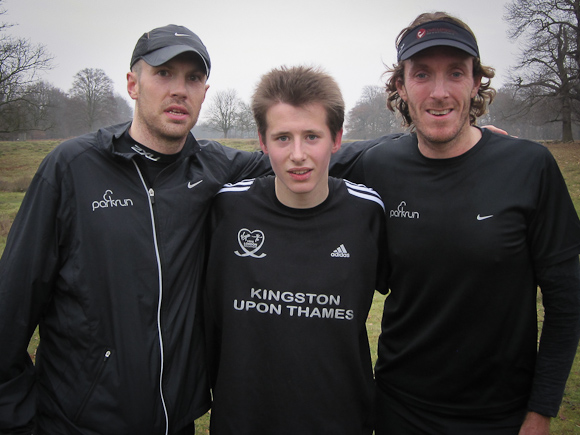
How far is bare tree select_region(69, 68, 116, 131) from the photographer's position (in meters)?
57.2

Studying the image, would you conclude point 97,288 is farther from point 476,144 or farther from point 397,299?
point 476,144

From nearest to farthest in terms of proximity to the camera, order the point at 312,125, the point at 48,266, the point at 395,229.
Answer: the point at 48,266, the point at 312,125, the point at 395,229

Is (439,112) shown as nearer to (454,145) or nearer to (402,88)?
(454,145)

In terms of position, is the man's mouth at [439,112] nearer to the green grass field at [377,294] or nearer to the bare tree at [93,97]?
the green grass field at [377,294]

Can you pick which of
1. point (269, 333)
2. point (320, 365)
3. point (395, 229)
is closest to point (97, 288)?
point (269, 333)

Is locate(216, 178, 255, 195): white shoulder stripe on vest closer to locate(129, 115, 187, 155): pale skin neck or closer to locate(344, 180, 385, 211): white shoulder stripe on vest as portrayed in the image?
locate(129, 115, 187, 155): pale skin neck

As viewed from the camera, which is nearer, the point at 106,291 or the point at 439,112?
the point at 106,291

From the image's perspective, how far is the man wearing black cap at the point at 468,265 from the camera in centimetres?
254

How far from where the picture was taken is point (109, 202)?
2.52 m

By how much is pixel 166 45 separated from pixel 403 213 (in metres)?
1.93

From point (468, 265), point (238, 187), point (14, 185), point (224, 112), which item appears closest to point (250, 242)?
point (238, 187)

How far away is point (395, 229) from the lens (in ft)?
9.27

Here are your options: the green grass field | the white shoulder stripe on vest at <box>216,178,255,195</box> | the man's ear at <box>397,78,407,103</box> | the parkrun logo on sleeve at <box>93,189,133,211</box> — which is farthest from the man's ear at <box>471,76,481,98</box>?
the green grass field

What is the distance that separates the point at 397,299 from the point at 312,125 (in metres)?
1.31
